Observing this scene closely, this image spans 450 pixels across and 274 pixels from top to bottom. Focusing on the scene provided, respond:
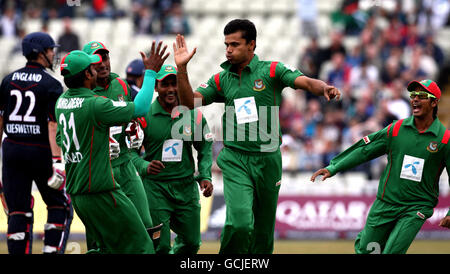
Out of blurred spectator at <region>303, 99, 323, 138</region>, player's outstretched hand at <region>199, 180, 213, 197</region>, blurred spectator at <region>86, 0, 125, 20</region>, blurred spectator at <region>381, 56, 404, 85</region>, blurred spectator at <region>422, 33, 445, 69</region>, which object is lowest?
blurred spectator at <region>303, 99, 323, 138</region>

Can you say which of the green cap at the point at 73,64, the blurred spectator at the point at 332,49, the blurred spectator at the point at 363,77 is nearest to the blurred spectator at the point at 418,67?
the blurred spectator at the point at 363,77

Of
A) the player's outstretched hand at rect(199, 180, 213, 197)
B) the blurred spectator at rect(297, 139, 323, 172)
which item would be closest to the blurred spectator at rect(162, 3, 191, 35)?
the blurred spectator at rect(297, 139, 323, 172)

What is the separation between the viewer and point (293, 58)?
72.5 feet

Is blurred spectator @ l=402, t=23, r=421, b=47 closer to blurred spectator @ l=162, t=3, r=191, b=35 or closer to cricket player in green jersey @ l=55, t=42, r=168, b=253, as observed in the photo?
blurred spectator @ l=162, t=3, r=191, b=35

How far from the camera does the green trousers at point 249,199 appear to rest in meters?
9.22

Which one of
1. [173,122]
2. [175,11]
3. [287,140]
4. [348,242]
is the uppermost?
[175,11]

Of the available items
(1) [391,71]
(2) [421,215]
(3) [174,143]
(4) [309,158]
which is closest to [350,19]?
(1) [391,71]

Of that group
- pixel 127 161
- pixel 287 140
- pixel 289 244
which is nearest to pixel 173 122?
pixel 127 161

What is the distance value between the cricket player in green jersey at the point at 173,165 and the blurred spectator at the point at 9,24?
1459 cm

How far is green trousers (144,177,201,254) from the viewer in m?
10.1

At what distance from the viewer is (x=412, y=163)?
368 inches

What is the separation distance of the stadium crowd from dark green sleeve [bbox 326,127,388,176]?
8410 mm
